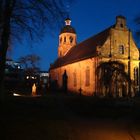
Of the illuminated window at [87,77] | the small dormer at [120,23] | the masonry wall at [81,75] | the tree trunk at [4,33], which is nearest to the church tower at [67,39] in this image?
the masonry wall at [81,75]

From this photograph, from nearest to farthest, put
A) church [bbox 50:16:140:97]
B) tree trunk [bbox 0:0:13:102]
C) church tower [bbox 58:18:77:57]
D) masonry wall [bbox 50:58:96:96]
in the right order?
1. tree trunk [bbox 0:0:13:102]
2. church [bbox 50:16:140:97]
3. masonry wall [bbox 50:58:96:96]
4. church tower [bbox 58:18:77:57]

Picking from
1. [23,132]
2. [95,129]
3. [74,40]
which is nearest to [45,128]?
[23,132]

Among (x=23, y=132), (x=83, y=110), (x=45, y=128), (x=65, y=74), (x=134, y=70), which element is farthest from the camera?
(x=65, y=74)

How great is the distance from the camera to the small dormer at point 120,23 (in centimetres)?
4971

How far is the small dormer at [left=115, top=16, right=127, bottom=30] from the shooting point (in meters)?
49.7

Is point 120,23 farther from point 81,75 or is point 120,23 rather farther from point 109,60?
point 81,75

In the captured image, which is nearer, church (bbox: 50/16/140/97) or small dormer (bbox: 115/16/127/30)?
church (bbox: 50/16/140/97)

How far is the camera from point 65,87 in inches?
2400

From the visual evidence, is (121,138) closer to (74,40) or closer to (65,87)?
(65,87)

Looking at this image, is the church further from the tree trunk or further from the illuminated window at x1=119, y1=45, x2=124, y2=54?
the tree trunk

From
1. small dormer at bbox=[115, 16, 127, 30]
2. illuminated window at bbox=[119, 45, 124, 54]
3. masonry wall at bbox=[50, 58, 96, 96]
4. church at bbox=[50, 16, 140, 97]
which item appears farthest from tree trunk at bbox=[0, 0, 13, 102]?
small dormer at bbox=[115, 16, 127, 30]

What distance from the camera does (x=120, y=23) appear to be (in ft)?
164

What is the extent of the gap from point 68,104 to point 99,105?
3.11 m

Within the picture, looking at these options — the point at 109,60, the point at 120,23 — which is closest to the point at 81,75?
the point at 109,60
